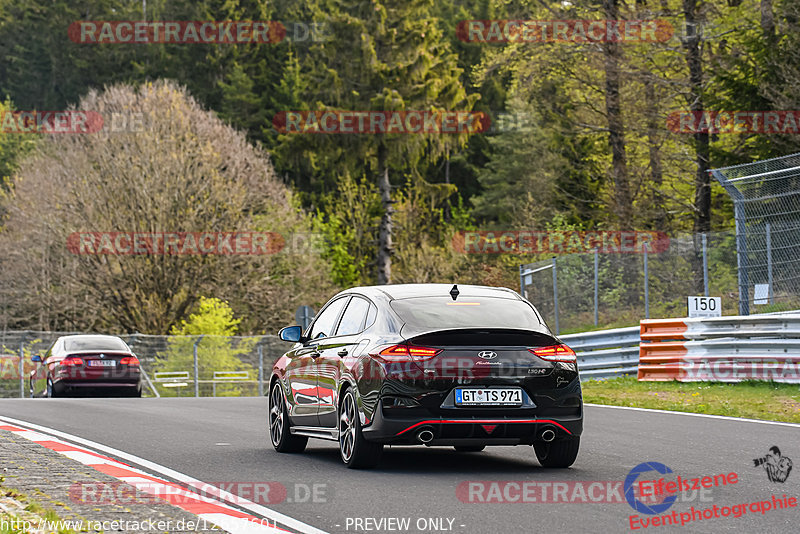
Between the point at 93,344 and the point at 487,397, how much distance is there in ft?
60.1

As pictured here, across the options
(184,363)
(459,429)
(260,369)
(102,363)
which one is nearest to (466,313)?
(459,429)

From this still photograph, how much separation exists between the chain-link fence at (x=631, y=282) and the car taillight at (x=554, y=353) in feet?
38.5

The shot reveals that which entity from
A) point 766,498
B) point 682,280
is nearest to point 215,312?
point 682,280

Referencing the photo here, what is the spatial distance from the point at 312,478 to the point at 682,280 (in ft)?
53.1

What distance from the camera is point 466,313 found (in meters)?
10.0

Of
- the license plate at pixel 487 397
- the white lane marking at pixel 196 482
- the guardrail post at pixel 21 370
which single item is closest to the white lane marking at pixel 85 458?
the white lane marking at pixel 196 482

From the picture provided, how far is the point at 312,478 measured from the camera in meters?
9.20
